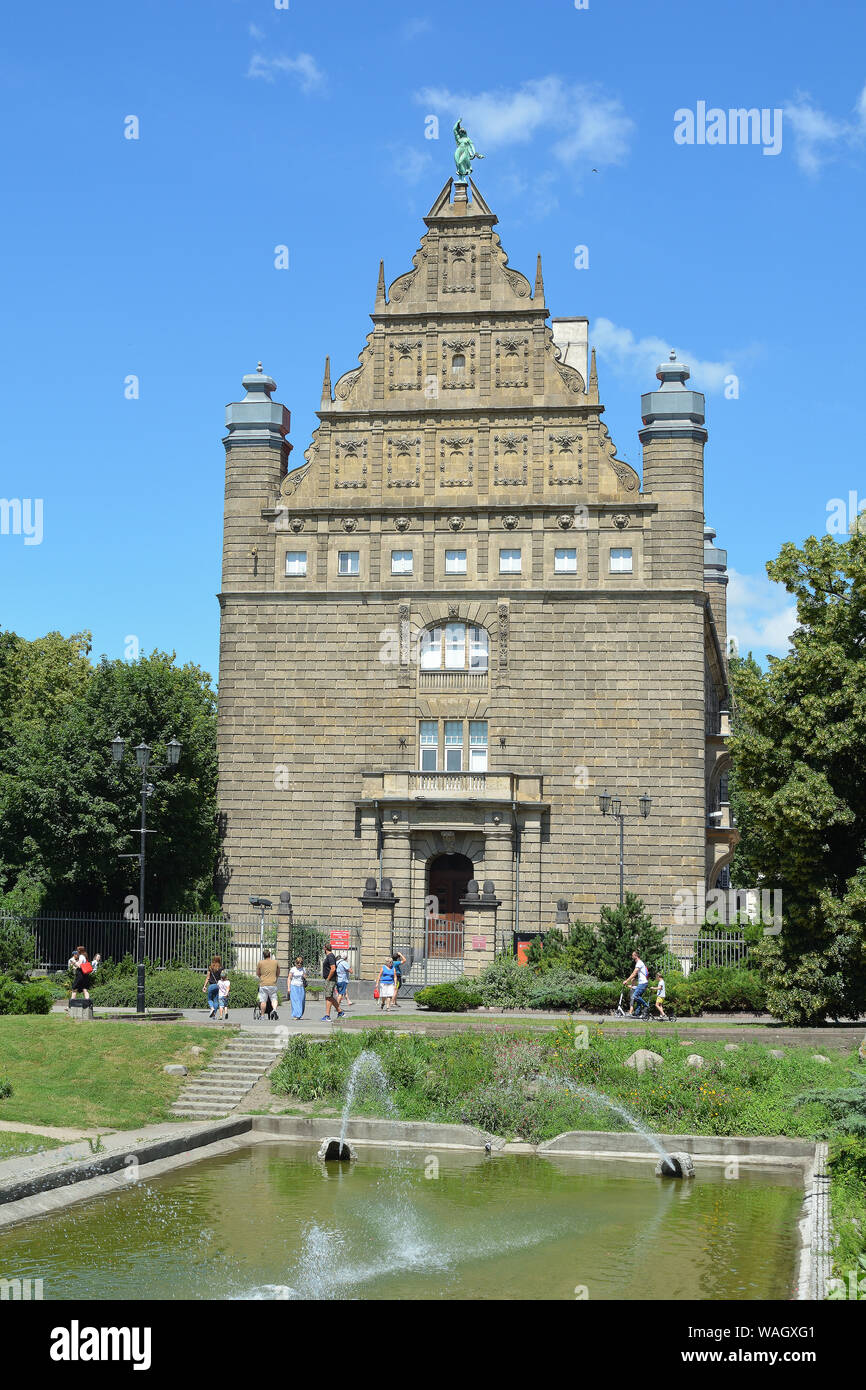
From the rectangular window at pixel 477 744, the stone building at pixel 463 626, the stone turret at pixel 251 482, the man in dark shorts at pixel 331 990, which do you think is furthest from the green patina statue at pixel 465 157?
the man in dark shorts at pixel 331 990

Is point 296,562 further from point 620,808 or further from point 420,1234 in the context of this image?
point 420,1234

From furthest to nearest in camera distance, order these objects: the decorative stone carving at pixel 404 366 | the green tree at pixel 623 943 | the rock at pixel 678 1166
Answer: the decorative stone carving at pixel 404 366 < the green tree at pixel 623 943 < the rock at pixel 678 1166

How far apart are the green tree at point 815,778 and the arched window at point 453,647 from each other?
18475 millimetres

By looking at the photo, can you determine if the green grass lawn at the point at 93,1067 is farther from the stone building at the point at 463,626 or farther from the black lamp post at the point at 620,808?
the stone building at the point at 463,626

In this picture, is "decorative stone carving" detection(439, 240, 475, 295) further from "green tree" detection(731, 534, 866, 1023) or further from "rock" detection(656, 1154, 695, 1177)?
"rock" detection(656, 1154, 695, 1177)

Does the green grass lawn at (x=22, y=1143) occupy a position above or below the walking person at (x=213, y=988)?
below

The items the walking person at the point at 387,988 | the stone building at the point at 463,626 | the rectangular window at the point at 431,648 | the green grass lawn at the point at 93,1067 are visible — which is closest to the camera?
the green grass lawn at the point at 93,1067

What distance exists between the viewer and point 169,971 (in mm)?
37469

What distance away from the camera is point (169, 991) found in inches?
1403

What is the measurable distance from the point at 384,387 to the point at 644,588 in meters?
11.7

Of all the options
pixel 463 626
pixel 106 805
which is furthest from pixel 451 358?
pixel 106 805

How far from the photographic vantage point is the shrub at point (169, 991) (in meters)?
35.1
